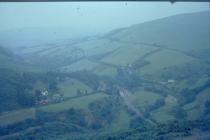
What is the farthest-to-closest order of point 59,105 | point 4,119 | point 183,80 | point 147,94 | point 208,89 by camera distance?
point 183,80 → point 147,94 → point 208,89 → point 59,105 → point 4,119

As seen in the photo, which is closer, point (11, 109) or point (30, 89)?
point (11, 109)

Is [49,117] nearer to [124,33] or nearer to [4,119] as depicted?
[4,119]

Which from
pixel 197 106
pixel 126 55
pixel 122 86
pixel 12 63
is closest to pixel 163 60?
pixel 126 55

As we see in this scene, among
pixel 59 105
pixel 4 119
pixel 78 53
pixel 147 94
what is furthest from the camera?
pixel 78 53

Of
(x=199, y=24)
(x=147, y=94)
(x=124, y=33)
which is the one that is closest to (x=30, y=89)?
(x=147, y=94)

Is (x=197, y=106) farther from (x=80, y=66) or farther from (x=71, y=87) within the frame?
(x=80, y=66)

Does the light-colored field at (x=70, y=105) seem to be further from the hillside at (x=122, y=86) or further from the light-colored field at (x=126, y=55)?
the light-colored field at (x=126, y=55)

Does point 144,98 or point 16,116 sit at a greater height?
point 16,116

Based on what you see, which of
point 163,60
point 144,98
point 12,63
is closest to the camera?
point 144,98
